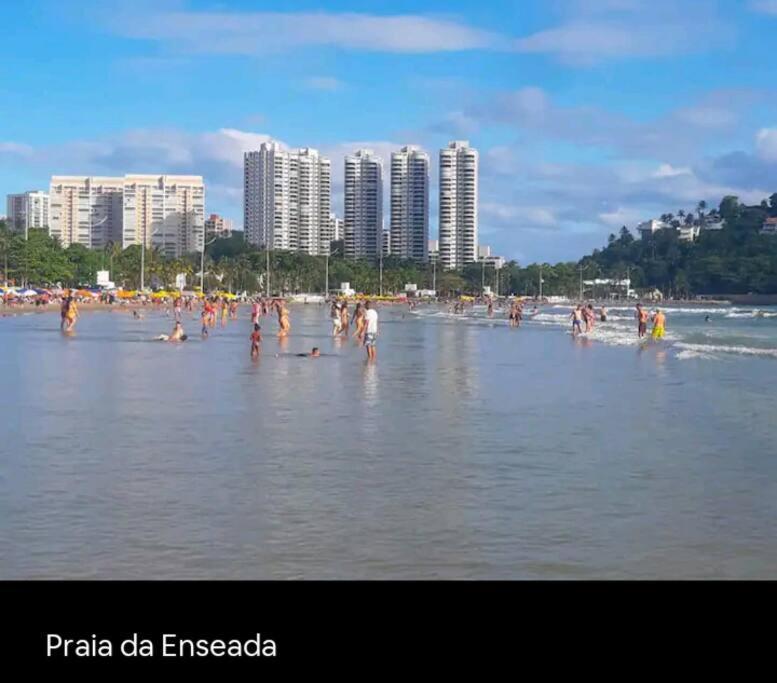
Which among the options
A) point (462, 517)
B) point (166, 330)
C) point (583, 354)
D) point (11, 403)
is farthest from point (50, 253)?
point (462, 517)

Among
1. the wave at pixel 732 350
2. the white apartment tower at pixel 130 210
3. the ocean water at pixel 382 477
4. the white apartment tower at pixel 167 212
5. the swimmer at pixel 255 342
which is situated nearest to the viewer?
the ocean water at pixel 382 477

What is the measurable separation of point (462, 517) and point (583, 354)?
2441 cm

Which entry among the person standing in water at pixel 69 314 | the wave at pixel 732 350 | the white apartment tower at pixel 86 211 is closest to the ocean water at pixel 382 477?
the wave at pixel 732 350

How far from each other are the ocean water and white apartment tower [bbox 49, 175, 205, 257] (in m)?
169

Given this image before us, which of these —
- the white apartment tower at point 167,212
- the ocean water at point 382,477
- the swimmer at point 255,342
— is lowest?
the ocean water at point 382,477

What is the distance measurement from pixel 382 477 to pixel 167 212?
18254cm

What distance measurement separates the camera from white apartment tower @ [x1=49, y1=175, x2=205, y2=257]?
7323 inches

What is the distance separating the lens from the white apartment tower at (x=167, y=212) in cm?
18500

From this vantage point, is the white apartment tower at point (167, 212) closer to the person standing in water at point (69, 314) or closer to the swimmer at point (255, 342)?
the person standing in water at point (69, 314)

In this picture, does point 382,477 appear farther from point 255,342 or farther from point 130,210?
point 130,210

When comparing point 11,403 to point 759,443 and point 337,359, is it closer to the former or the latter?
point 759,443

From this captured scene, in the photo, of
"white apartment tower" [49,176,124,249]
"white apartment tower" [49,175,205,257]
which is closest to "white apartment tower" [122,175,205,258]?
"white apartment tower" [49,175,205,257]

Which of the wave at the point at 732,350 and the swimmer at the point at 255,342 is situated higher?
the swimmer at the point at 255,342
